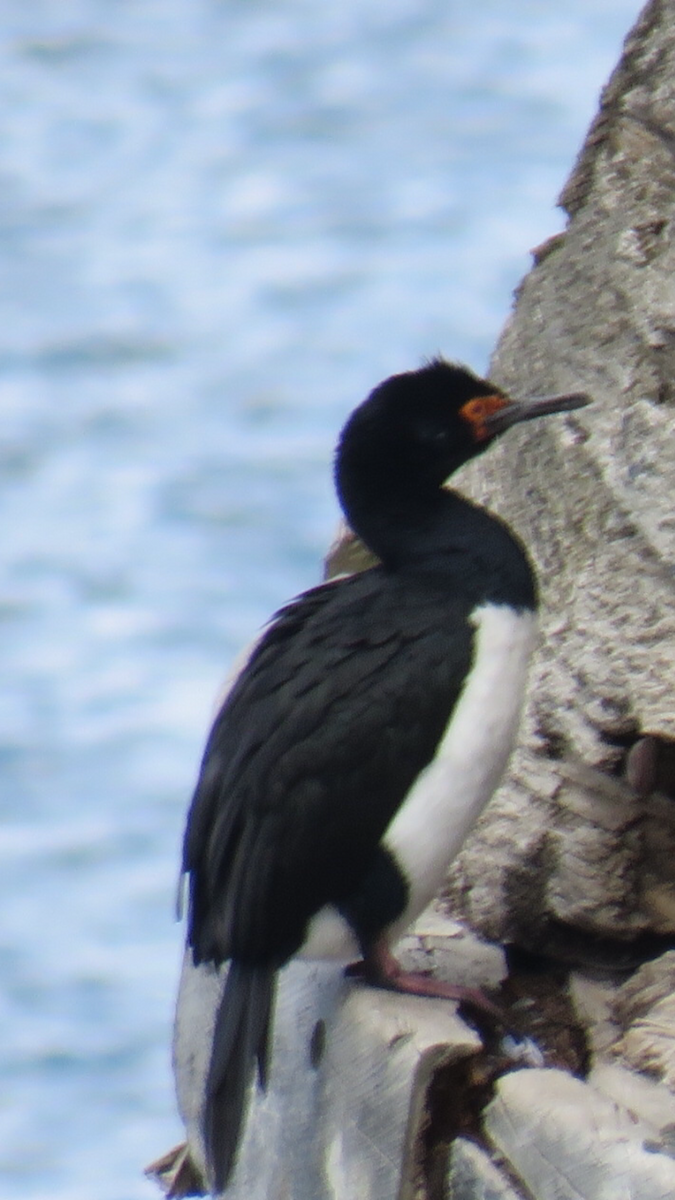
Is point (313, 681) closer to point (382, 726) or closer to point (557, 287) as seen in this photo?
point (382, 726)

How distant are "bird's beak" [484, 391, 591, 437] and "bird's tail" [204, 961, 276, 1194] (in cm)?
62

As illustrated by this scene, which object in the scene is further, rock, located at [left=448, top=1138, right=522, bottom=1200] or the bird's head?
the bird's head

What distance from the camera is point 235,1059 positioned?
175cm

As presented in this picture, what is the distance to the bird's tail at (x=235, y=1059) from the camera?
1.75 metres

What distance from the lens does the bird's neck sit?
1958mm

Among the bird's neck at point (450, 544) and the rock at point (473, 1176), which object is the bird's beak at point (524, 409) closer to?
the bird's neck at point (450, 544)

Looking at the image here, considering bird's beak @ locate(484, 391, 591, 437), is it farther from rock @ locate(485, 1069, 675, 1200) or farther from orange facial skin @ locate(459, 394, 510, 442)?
rock @ locate(485, 1069, 675, 1200)

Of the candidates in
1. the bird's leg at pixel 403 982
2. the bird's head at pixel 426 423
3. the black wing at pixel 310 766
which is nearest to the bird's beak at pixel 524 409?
the bird's head at pixel 426 423

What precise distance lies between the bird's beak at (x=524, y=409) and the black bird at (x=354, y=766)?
0.27ft

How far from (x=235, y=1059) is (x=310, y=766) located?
263mm

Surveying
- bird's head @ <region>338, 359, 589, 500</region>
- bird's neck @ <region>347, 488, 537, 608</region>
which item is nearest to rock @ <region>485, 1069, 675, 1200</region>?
bird's neck @ <region>347, 488, 537, 608</region>

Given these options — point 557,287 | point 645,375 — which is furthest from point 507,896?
point 557,287

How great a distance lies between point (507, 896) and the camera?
2141 millimetres

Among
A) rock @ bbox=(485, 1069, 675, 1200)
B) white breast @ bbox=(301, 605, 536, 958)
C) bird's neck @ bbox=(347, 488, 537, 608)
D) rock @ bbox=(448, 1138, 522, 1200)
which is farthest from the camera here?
bird's neck @ bbox=(347, 488, 537, 608)
